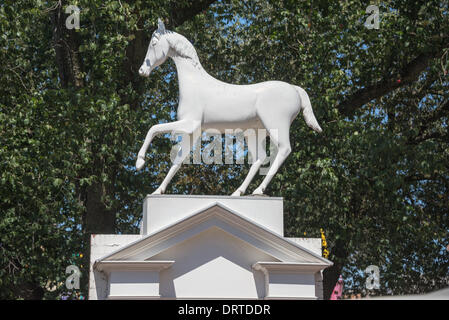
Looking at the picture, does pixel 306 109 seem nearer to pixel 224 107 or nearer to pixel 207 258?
pixel 224 107

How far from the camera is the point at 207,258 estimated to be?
9984 mm

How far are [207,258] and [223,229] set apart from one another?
48cm

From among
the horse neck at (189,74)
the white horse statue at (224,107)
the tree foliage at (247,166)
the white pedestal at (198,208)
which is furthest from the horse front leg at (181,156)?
the tree foliage at (247,166)

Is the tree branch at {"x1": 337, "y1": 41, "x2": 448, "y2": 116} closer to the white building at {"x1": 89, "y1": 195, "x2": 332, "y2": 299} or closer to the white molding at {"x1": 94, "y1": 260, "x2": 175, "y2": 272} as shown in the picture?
the white building at {"x1": 89, "y1": 195, "x2": 332, "y2": 299}

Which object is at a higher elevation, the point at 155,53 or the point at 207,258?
the point at 155,53

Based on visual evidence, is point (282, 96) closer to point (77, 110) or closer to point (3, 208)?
point (77, 110)

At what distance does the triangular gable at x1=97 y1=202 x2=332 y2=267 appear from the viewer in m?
9.58

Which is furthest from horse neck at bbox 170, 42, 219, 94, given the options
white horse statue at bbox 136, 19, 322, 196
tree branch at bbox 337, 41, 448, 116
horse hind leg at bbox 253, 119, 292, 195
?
tree branch at bbox 337, 41, 448, 116

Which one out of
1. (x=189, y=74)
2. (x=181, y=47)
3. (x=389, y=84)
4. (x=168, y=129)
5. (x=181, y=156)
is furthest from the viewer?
(x=389, y=84)

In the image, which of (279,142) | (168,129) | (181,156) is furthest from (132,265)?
(279,142)

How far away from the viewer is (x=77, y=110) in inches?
633

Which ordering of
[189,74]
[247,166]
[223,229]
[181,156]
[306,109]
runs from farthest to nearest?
[247,166] < [306,109] < [189,74] < [181,156] < [223,229]

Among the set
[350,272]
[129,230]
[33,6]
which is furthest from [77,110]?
[350,272]

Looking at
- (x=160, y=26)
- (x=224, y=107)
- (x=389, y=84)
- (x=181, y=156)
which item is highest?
(x=389, y=84)
